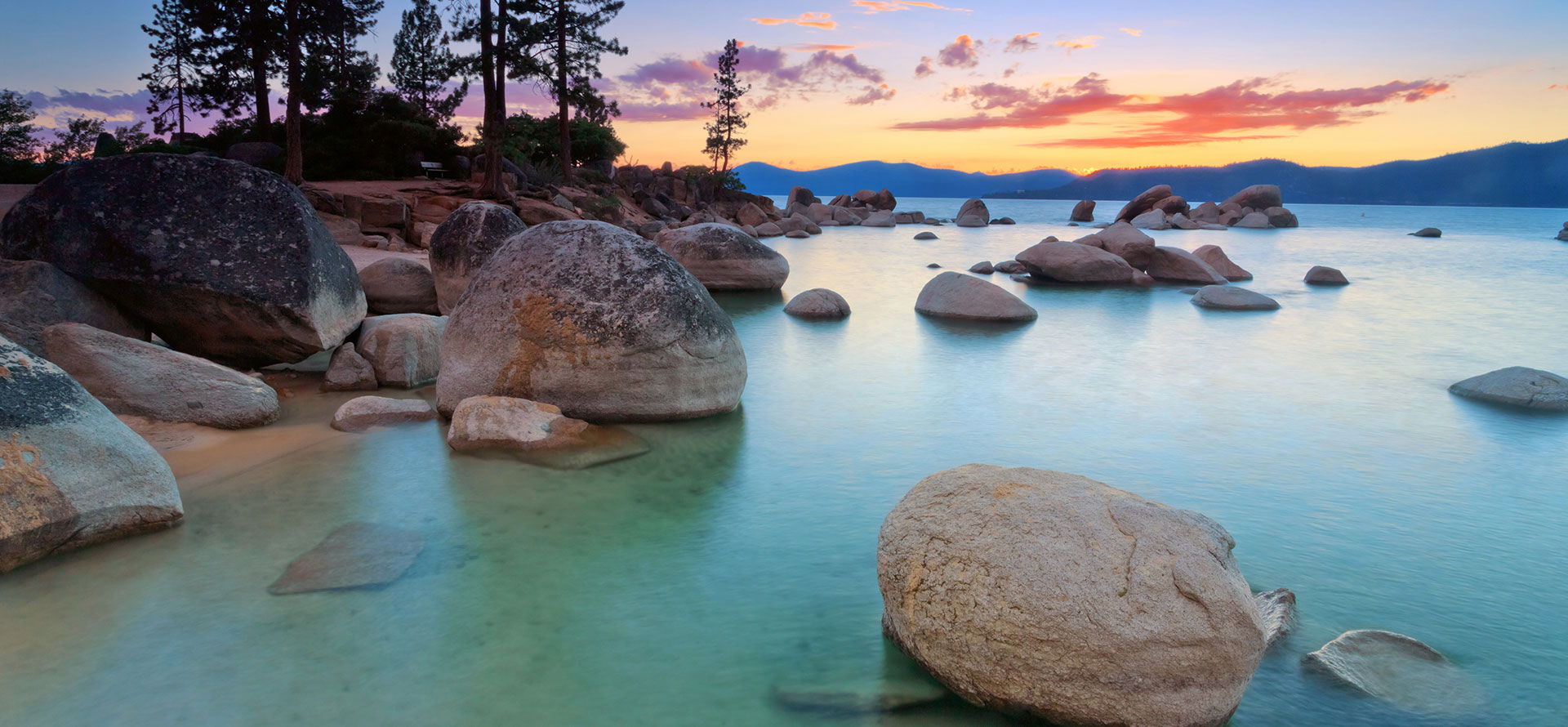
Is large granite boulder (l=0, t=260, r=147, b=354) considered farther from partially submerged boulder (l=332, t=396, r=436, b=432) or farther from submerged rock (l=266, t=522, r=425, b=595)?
submerged rock (l=266, t=522, r=425, b=595)

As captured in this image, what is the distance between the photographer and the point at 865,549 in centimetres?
458

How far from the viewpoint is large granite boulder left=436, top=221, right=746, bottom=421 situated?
6.32m

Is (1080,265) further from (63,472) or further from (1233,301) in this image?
(63,472)

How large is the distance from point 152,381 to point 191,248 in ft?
4.32

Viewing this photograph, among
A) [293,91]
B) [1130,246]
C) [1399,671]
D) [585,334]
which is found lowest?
[1399,671]

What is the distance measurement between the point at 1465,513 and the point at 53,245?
974 centimetres

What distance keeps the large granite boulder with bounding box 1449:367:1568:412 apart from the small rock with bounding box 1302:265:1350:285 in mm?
10889

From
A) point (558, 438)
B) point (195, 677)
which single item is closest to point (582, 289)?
point (558, 438)

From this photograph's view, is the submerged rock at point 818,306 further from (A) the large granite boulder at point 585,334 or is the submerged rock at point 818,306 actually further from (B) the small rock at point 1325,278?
(B) the small rock at point 1325,278

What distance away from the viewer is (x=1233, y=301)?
544 inches

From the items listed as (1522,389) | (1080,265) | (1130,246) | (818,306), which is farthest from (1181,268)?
(1522,389)

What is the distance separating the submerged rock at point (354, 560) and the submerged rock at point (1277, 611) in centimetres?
379

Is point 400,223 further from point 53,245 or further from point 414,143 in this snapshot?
point 53,245

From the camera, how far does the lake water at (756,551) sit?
3252 millimetres
